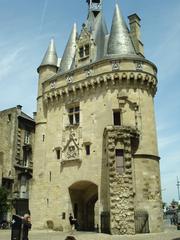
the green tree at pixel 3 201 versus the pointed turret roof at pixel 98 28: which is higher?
the pointed turret roof at pixel 98 28

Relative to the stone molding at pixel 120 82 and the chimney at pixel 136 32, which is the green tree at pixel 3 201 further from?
the chimney at pixel 136 32

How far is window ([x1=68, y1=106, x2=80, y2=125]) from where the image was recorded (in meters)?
27.1

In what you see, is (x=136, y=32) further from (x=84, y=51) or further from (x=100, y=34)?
(x=84, y=51)

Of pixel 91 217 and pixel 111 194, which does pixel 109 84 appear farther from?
pixel 91 217

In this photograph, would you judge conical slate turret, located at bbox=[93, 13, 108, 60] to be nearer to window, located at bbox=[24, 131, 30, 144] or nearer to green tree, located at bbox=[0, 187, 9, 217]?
window, located at bbox=[24, 131, 30, 144]

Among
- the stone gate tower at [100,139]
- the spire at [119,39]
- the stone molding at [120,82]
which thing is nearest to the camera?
the stone gate tower at [100,139]

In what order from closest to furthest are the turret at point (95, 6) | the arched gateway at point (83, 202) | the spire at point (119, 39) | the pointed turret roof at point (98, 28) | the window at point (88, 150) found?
the window at point (88, 150)
the arched gateway at point (83, 202)
the spire at point (119, 39)
the pointed turret roof at point (98, 28)
the turret at point (95, 6)

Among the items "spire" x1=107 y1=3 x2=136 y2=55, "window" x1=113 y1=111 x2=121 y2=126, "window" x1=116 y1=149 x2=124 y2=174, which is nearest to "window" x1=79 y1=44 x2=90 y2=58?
"spire" x1=107 y1=3 x2=136 y2=55

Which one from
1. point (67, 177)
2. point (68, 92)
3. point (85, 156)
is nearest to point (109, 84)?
point (68, 92)

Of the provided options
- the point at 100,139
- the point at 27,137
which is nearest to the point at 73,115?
the point at 100,139

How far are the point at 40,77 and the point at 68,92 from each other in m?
4.94

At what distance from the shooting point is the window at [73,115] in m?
27.1

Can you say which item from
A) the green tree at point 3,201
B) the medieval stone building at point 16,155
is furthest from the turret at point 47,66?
the green tree at point 3,201

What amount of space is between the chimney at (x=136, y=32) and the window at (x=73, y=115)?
775 centimetres
